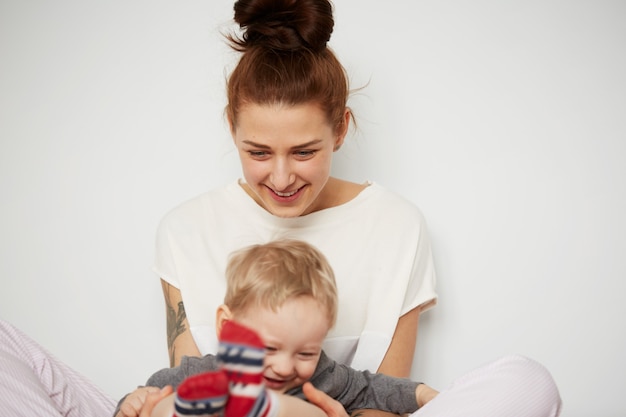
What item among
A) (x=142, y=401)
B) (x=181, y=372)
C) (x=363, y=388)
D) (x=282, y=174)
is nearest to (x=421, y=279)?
(x=363, y=388)

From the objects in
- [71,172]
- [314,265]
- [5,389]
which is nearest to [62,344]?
[71,172]

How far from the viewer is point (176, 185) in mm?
3387

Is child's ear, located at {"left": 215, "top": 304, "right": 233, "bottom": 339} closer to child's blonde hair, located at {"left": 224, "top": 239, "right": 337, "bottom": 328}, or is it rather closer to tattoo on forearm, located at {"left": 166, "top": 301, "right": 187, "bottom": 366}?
child's blonde hair, located at {"left": 224, "top": 239, "right": 337, "bottom": 328}

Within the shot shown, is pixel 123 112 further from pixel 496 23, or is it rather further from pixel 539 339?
pixel 539 339

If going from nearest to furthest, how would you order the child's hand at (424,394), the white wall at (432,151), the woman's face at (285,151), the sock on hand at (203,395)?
the sock on hand at (203,395) → the child's hand at (424,394) → the woman's face at (285,151) → the white wall at (432,151)

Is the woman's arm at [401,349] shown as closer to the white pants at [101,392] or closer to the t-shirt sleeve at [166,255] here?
the white pants at [101,392]

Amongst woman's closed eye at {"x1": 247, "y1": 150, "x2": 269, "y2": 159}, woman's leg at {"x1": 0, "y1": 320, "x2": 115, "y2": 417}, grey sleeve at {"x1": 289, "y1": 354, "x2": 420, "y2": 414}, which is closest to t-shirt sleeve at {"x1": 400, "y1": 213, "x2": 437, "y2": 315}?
grey sleeve at {"x1": 289, "y1": 354, "x2": 420, "y2": 414}

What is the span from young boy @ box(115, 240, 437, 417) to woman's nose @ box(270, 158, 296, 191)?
0.98ft

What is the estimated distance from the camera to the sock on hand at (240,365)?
1.57 meters

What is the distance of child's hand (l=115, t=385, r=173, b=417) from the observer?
6.49ft

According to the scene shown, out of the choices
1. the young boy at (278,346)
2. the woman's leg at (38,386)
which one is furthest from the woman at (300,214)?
the woman's leg at (38,386)

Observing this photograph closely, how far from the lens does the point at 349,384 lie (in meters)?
2.27

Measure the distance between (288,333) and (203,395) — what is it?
0.44m

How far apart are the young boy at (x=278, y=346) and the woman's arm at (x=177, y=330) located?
0.40 meters
